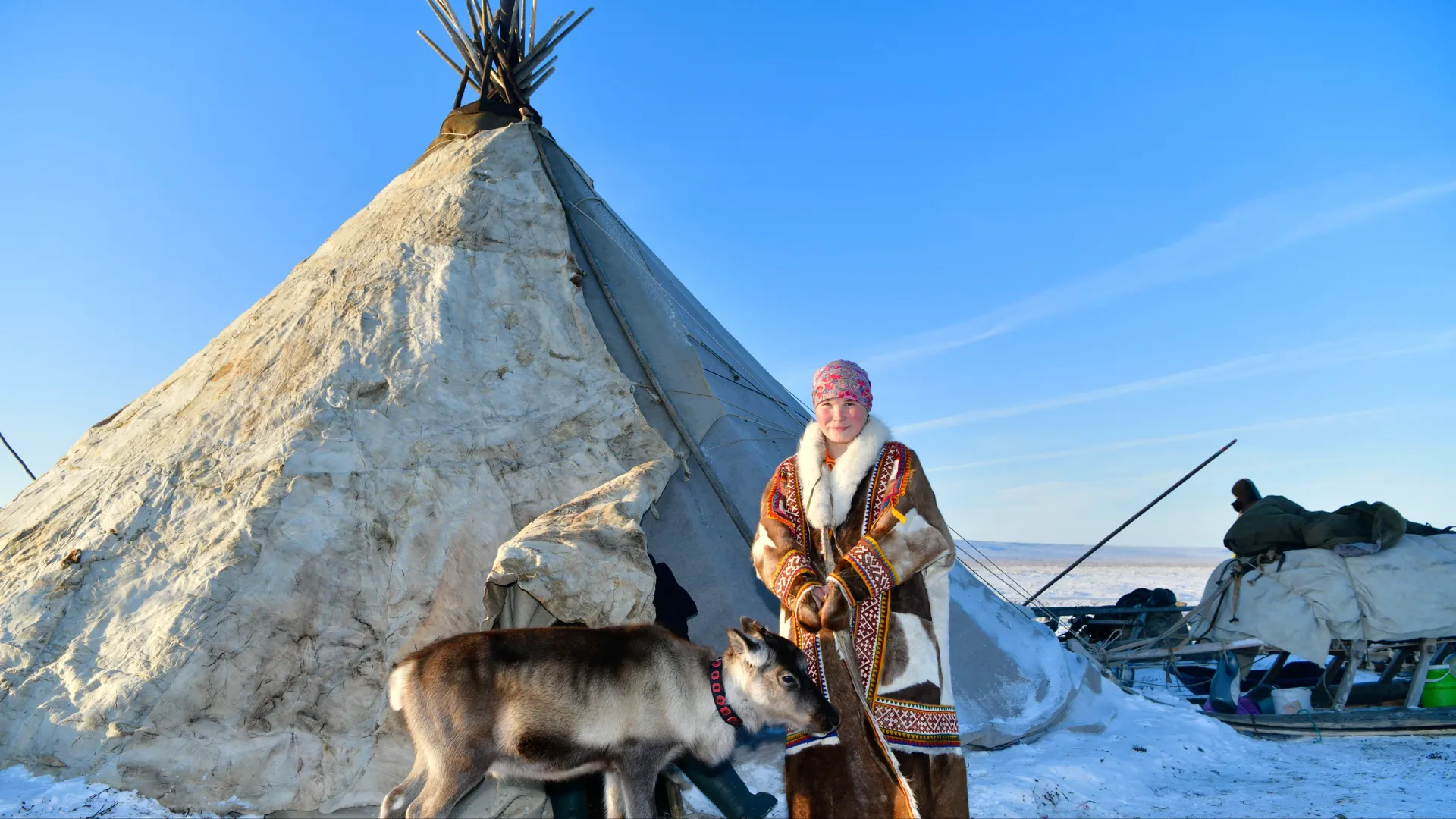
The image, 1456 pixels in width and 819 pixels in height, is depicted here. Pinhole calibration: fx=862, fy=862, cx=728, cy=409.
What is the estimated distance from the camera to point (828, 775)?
11.2 ft

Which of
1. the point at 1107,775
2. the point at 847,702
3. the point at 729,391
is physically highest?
the point at 729,391

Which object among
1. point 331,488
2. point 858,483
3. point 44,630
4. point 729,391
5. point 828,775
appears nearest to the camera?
point 828,775

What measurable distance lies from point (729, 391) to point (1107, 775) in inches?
154

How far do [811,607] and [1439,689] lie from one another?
8.71 metres

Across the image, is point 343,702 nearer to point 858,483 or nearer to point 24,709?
point 24,709

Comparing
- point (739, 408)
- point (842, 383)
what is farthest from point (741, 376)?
point (842, 383)

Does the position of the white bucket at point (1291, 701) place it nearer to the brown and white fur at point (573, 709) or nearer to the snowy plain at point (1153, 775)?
the snowy plain at point (1153, 775)

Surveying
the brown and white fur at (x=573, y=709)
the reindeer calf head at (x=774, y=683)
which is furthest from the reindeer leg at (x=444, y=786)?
the reindeer calf head at (x=774, y=683)

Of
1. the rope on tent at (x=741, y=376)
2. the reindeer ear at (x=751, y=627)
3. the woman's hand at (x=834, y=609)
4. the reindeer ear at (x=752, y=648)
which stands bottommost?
the reindeer ear at (x=752, y=648)

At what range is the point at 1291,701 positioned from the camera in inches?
333

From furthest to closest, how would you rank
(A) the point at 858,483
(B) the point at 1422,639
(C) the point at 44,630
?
(B) the point at 1422,639 → (C) the point at 44,630 → (A) the point at 858,483

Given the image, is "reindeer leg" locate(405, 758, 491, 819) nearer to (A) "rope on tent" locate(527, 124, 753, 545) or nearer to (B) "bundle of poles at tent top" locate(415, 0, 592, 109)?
(A) "rope on tent" locate(527, 124, 753, 545)

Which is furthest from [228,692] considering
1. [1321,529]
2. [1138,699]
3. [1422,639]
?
[1422,639]

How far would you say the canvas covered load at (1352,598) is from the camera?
809 centimetres
